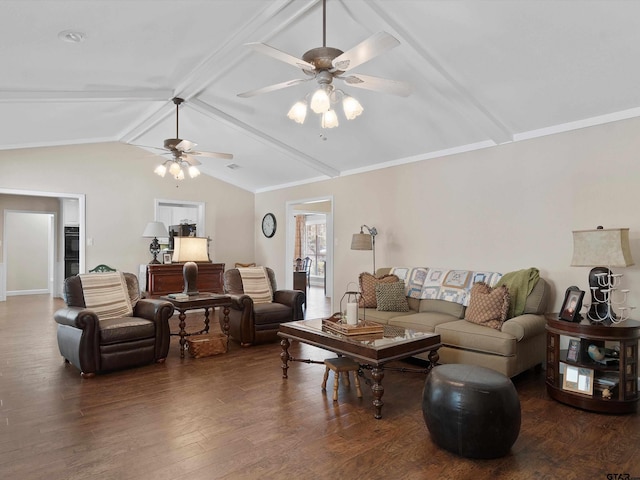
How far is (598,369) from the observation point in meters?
3.02

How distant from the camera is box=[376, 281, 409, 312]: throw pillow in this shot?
4586 millimetres

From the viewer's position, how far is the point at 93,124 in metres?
5.61

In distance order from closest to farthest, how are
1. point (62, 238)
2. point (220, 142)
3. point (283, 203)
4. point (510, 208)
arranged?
point (510, 208)
point (220, 142)
point (283, 203)
point (62, 238)

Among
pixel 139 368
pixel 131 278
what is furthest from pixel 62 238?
pixel 139 368

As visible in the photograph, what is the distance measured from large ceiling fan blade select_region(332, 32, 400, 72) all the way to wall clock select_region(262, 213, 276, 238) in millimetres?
5624

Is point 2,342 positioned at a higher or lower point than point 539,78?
lower

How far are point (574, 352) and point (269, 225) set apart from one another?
234 inches

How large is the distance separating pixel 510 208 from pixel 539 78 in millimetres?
1449

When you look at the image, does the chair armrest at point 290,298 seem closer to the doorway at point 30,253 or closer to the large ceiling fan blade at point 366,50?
the large ceiling fan blade at point 366,50

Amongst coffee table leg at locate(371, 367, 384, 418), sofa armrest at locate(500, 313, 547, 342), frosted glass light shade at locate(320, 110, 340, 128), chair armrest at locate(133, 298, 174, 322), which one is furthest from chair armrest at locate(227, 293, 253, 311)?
sofa armrest at locate(500, 313, 547, 342)

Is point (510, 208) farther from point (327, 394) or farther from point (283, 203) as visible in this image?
point (283, 203)

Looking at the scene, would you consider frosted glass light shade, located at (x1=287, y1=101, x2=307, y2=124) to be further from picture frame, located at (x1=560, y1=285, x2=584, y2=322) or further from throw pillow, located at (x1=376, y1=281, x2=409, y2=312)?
picture frame, located at (x1=560, y1=285, x2=584, y2=322)

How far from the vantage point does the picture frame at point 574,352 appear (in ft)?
10.4

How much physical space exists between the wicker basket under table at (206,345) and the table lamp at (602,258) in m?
3.58
